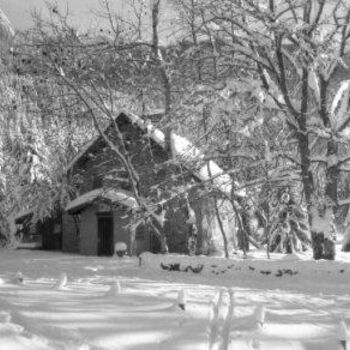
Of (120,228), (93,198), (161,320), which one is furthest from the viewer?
(120,228)

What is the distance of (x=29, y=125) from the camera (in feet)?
111

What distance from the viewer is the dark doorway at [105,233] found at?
2917 cm

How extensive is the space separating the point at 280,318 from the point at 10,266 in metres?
16.0

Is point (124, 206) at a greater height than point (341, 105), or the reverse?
point (341, 105)

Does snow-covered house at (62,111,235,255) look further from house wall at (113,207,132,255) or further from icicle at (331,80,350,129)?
icicle at (331,80,350,129)

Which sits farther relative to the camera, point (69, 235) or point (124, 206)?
point (69, 235)

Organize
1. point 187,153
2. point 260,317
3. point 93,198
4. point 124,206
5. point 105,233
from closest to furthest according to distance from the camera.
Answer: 1. point 260,317
2. point 187,153
3. point 124,206
4. point 93,198
5. point 105,233

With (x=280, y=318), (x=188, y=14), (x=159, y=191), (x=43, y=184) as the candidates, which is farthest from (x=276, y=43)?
(x=43, y=184)

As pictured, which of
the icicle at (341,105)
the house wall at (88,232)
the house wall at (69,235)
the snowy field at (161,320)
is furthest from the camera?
the house wall at (69,235)

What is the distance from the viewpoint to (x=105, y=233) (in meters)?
29.4

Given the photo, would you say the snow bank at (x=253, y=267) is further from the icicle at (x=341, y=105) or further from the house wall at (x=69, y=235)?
A: the house wall at (x=69, y=235)

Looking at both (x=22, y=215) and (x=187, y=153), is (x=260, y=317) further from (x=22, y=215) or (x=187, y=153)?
(x=22, y=215)

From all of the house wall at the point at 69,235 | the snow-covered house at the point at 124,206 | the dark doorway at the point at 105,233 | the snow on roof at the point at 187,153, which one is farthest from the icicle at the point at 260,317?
the house wall at the point at 69,235

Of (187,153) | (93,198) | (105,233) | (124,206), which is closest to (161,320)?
(187,153)
